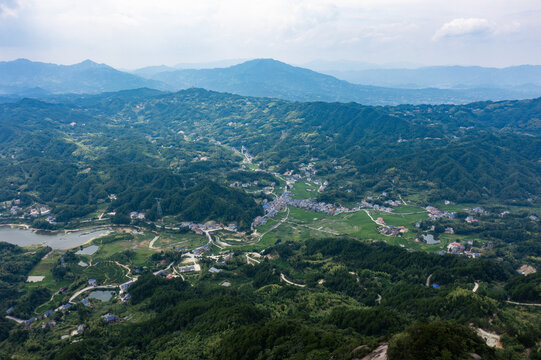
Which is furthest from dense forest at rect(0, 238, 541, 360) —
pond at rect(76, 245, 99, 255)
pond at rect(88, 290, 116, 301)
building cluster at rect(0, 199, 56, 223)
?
building cluster at rect(0, 199, 56, 223)

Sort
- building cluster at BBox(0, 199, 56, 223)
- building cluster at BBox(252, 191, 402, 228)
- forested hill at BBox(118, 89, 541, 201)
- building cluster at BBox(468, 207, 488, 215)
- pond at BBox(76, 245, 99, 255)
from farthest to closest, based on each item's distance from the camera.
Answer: forested hill at BBox(118, 89, 541, 201) → building cluster at BBox(252, 191, 402, 228) → building cluster at BBox(0, 199, 56, 223) → building cluster at BBox(468, 207, 488, 215) → pond at BBox(76, 245, 99, 255)

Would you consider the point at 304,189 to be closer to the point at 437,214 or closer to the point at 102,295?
the point at 437,214

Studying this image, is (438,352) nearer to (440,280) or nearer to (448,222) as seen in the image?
(440,280)

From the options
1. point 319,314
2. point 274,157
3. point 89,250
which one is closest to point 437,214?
point 319,314

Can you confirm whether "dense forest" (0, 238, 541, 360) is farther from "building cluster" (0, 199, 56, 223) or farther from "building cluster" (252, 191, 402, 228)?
"building cluster" (0, 199, 56, 223)

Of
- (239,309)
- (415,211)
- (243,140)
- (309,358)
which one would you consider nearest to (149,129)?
(243,140)
